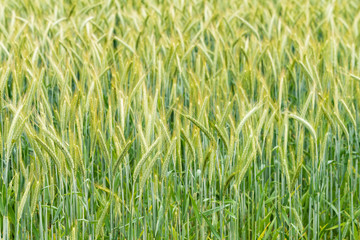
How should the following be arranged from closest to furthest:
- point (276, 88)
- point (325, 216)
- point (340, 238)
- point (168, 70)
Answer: point (340, 238), point (325, 216), point (168, 70), point (276, 88)

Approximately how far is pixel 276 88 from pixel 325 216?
0.70m

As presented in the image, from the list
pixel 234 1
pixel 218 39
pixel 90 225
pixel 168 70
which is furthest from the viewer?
pixel 234 1

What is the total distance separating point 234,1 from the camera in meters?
4.69

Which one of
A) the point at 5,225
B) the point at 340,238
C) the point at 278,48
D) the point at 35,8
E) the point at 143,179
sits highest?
the point at 35,8

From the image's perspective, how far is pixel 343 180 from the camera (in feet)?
7.75

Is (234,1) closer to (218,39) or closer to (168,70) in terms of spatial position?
(218,39)

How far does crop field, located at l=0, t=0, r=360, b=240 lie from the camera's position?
1.75 metres

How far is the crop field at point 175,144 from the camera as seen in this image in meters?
1.75

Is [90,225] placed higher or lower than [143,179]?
lower

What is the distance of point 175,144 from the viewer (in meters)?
1.78

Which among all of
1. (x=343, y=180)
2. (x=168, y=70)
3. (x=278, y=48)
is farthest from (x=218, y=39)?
(x=343, y=180)

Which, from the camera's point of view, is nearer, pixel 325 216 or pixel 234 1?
pixel 325 216

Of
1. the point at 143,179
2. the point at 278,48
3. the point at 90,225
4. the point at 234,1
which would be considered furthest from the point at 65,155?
the point at 234,1

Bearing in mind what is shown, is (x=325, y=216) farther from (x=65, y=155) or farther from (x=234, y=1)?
(x=234, y=1)
